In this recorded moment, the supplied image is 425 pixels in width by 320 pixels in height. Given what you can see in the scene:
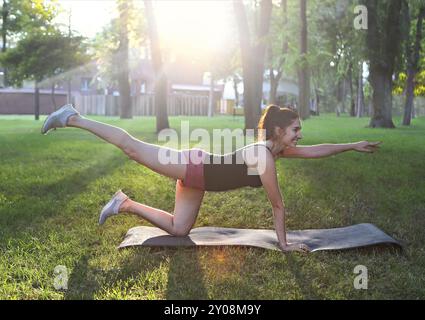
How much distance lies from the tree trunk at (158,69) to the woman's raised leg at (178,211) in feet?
37.3

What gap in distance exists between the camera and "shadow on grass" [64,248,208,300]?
12.2 ft

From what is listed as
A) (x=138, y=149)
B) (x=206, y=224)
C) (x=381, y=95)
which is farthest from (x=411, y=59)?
(x=138, y=149)

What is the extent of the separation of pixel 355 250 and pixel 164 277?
6.27ft

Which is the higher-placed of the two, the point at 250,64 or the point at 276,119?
the point at 250,64

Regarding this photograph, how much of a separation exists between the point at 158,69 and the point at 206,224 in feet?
35.0

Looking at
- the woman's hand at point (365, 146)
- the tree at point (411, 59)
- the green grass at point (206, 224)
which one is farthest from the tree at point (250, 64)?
the woman's hand at point (365, 146)

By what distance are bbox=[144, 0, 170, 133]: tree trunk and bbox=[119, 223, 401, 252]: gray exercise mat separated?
36.4 ft

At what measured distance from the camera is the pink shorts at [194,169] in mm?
4652

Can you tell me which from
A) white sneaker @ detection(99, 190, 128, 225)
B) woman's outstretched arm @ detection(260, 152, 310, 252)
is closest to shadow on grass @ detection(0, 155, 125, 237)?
white sneaker @ detection(99, 190, 128, 225)

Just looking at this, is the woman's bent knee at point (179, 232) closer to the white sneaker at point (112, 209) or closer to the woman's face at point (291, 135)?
the white sneaker at point (112, 209)

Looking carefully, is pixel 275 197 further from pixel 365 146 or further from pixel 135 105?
pixel 135 105

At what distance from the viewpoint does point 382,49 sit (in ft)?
57.8

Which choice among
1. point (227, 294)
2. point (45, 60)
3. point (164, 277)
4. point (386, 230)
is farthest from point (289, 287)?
point (45, 60)
